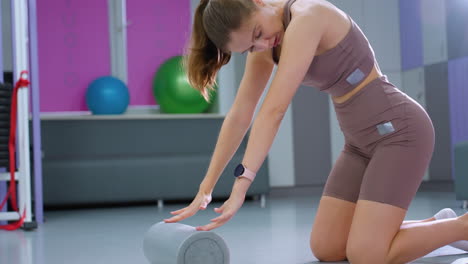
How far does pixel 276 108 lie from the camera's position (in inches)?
67.4

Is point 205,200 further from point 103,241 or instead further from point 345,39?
point 103,241

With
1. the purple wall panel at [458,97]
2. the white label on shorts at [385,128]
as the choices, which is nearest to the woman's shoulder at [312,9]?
the white label on shorts at [385,128]

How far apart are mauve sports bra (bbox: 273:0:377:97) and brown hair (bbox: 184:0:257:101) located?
0.21 meters

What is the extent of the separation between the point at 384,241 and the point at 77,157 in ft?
12.5

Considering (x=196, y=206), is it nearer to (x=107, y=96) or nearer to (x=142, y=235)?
(x=142, y=235)

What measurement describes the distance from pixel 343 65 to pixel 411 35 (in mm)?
4609

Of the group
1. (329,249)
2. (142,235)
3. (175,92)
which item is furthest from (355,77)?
(175,92)

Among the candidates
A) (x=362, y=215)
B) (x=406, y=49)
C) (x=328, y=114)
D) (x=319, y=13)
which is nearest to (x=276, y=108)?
(x=319, y=13)

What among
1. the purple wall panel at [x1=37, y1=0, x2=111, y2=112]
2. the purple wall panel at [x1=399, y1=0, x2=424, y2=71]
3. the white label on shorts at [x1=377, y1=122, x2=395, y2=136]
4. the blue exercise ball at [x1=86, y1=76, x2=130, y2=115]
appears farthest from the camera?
the purple wall panel at [x1=399, y1=0, x2=424, y2=71]

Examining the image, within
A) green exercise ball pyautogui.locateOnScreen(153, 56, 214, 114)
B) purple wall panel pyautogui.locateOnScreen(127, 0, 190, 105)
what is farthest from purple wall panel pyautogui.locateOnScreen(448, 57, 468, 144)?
purple wall panel pyautogui.locateOnScreen(127, 0, 190, 105)

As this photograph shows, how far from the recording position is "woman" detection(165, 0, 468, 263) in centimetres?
173

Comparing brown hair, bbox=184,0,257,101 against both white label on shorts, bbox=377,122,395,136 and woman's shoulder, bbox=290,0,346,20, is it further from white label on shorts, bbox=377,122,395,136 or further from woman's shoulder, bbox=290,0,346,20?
white label on shorts, bbox=377,122,395,136

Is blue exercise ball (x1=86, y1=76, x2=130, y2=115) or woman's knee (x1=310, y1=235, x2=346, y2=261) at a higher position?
blue exercise ball (x1=86, y1=76, x2=130, y2=115)

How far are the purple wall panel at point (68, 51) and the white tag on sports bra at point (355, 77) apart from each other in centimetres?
449
